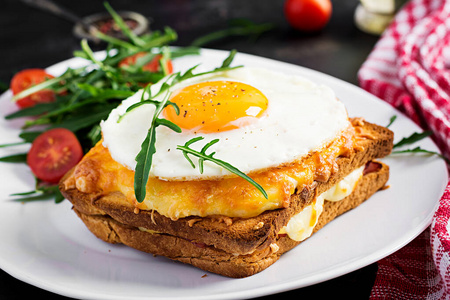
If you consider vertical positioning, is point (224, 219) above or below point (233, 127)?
below

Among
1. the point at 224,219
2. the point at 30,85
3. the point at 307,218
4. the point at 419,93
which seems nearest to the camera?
the point at 224,219

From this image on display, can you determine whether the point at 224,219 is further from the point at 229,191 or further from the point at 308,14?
the point at 308,14

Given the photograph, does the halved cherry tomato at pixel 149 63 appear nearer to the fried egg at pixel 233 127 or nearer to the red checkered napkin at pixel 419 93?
the fried egg at pixel 233 127

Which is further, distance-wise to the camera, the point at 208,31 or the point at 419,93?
the point at 208,31

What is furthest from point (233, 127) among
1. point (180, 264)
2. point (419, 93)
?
point (419, 93)

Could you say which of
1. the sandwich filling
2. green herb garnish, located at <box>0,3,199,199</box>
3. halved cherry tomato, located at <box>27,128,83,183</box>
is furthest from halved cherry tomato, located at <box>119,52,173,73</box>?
the sandwich filling

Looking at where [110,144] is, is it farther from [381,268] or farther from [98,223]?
[381,268]

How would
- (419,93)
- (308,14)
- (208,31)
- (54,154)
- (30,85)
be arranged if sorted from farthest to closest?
1. (208,31)
2. (308,14)
3. (30,85)
4. (419,93)
5. (54,154)

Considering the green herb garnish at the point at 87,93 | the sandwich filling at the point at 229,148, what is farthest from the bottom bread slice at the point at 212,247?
the green herb garnish at the point at 87,93
